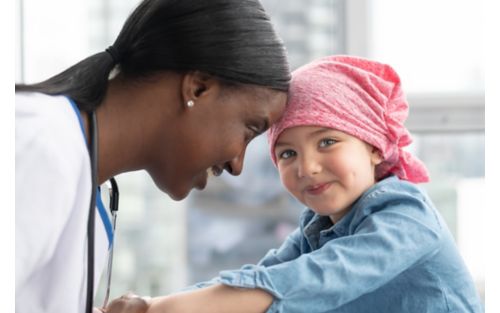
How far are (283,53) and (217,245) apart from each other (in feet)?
4.58

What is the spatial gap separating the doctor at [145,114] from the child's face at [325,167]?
0.09m

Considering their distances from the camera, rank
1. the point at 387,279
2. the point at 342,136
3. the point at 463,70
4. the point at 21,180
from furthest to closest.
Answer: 1. the point at 463,70
2. the point at 342,136
3. the point at 387,279
4. the point at 21,180

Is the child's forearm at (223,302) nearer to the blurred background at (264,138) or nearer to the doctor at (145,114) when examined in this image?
the doctor at (145,114)

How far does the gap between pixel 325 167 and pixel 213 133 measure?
0.24 meters

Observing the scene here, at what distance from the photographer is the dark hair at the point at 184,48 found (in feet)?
3.85

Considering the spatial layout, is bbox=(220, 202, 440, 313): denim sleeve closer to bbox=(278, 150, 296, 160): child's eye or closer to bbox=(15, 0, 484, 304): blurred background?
bbox=(278, 150, 296, 160): child's eye

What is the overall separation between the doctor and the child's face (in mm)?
89

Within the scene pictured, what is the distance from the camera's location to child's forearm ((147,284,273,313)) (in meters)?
1.15

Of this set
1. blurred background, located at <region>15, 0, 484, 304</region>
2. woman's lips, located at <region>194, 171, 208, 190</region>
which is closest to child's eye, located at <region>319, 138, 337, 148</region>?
woman's lips, located at <region>194, 171, 208, 190</region>

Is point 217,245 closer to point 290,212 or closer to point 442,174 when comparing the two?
point 290,212

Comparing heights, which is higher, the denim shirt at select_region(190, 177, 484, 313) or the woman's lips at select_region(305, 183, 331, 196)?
the woman's lips at select_region(305, 183, 331, 196)

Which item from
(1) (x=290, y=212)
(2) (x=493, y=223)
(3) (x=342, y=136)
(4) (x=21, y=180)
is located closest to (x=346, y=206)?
(3) (x=342, y=136)

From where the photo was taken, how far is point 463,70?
2400 mm

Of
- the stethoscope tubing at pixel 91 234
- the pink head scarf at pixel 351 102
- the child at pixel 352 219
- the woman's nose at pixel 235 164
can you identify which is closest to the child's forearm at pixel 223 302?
the child at pixel 352 219
